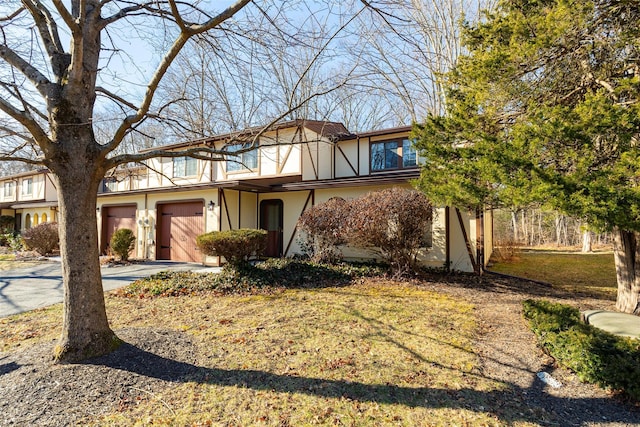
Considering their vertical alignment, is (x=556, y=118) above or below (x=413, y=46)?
below

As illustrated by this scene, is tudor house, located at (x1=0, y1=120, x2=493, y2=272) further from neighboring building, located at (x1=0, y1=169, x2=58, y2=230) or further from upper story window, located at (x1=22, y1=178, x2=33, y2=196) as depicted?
upper story window, located at (x1=22, y1=178, x2=33, y2=196)

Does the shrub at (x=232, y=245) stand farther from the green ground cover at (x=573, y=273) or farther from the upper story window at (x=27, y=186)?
the upper story window at (x=27, y=186)

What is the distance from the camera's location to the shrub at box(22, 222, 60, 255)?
48.4ft

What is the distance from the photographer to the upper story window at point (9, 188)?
26.4 metres

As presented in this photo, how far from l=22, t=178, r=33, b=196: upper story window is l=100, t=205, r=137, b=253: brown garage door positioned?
575 inches

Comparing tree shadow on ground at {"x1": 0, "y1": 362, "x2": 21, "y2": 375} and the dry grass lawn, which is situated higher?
tree shadow on ground at {"x1": 0, "y1": 362, "x2": 21, "y2": 375}

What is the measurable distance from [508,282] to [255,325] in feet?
24.4

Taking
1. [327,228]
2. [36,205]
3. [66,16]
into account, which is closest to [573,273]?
[327,228]

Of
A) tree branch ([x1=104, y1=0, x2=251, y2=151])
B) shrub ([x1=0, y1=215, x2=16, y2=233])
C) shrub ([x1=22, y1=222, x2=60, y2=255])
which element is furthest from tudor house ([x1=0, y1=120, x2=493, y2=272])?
shrub ([x1=0, y1=215, x2=16, y2=233])

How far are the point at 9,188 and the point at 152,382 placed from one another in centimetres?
3416

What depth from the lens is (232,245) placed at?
8852mm

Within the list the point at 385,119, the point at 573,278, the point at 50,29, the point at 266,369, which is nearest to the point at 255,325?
the point at 266,369

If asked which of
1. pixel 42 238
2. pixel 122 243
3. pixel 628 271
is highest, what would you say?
pixel 42 238

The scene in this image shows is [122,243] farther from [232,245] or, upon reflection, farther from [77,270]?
[77,270]
